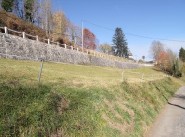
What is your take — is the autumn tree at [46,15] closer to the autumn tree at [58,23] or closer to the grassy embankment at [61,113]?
the autumn tree at [58,23]

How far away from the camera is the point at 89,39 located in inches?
4296

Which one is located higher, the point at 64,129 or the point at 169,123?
the point at 64,129

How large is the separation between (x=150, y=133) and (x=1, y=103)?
10.1m

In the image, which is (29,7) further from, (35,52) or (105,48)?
(105,48)

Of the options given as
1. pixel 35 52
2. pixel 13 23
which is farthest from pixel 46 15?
pixel 35 52

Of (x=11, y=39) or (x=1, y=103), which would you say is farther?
(x=11, y=39)

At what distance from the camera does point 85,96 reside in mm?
14531

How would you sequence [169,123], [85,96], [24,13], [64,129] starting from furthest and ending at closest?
[24,13]
[169,123]
[85,96]
[64,129]

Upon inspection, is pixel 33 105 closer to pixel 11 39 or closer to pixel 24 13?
pixel 11 39

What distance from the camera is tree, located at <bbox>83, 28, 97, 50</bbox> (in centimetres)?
10719

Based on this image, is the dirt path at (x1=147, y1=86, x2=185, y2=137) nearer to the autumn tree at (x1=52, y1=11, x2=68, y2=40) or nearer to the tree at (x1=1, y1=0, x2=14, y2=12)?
the autumn tree at (x1=52, y1=11, x2=68, y2=40)

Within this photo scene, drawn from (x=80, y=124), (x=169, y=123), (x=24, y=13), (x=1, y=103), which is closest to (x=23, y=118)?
(x=1, y=103)

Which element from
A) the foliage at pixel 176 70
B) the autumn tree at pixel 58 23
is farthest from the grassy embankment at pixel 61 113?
the foliage at pixel 176 70

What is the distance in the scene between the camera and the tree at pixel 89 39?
4220 inches
